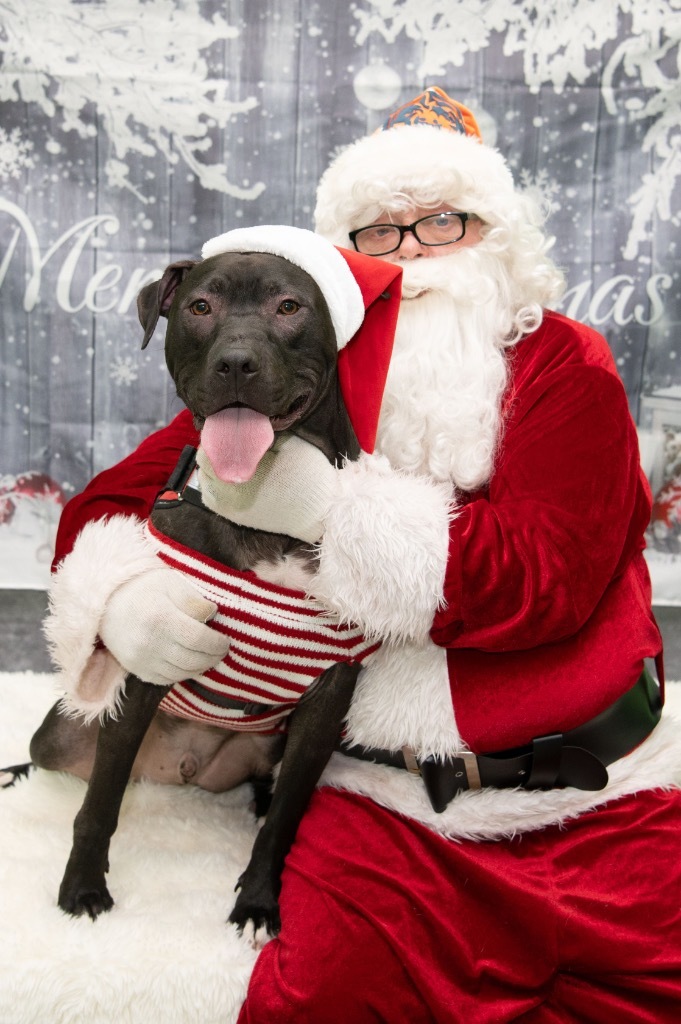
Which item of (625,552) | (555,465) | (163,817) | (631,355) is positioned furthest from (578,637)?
(631,355)

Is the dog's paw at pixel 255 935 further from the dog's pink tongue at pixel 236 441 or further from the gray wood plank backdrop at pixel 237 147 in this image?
the gray wood plank backdrop at pixel 237 147

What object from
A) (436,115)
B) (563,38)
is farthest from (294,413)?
(563,38)

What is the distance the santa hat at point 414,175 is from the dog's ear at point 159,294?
1.60 feet

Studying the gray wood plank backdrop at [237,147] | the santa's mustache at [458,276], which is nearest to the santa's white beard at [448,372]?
the santa's mustache at [458,276]

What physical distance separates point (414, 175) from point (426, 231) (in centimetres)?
12

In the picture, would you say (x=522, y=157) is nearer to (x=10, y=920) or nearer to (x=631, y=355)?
(x=631, y=355)

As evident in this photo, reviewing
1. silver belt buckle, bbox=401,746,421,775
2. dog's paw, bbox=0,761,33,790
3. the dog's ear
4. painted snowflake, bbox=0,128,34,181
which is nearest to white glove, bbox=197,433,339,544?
the dog's ear

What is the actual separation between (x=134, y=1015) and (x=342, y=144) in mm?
2618

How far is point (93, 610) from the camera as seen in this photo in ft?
4.91

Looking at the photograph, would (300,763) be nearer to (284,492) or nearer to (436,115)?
(284,492)

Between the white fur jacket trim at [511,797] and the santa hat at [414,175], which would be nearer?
the white fur jacket trim at [511,797]

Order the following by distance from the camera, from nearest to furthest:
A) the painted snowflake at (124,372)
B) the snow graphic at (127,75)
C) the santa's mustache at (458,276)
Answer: the santa's mustache at (458,276)
the snow graphic at (127,75)
the painted snowflake at (124,372)

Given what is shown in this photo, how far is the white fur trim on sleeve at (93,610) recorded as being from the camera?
150 cm

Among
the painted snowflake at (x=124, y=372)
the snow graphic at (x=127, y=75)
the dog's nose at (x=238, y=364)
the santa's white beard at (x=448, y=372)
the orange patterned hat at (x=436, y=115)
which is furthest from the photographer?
the painted snowflake at (x=124, y=372)
